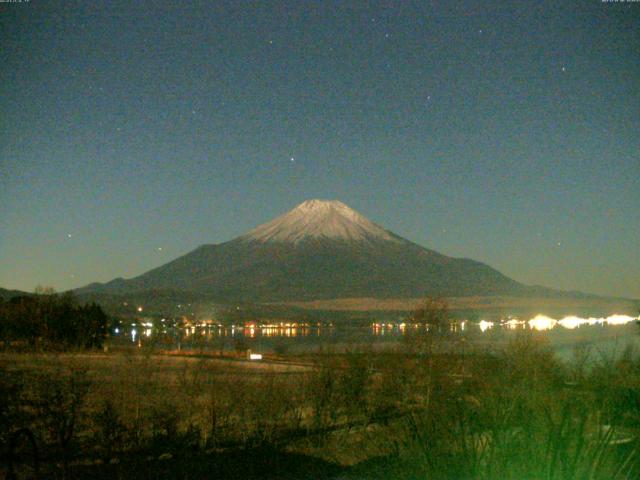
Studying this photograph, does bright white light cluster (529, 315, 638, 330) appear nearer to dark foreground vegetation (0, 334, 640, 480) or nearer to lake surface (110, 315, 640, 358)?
lake surface (110, 315, 640, 358)

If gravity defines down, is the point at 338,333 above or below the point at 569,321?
below

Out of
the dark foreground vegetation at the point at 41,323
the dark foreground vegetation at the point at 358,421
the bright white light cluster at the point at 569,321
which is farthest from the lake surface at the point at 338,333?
the dark foreground vegetation at the point at 41,323

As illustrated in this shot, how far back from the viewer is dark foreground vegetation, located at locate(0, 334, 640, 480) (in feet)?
16.0

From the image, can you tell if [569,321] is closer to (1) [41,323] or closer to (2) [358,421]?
(1) [41,323]

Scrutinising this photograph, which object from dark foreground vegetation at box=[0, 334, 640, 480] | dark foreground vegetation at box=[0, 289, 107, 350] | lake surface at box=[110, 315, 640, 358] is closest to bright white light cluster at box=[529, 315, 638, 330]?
lake surface at box=[110, 315, 640, 358]

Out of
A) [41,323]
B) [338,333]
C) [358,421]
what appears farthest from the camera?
[338,333]

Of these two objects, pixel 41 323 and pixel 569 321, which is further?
pixel 569 321

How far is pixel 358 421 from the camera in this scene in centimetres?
1580

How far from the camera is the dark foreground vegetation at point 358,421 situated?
16.0 ft

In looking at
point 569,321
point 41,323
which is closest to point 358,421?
point 41,323

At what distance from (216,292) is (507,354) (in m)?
179

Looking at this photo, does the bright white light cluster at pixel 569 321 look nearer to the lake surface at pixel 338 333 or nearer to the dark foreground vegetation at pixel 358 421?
the lake surface at pixel 338 333

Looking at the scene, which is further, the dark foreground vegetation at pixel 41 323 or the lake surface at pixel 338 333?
the lake surface at pixel 338 333

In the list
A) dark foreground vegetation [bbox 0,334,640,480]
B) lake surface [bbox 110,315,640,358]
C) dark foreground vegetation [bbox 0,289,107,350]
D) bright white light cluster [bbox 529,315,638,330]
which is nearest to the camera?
dark foreground vegetation [bbox 0,334,640,480]
